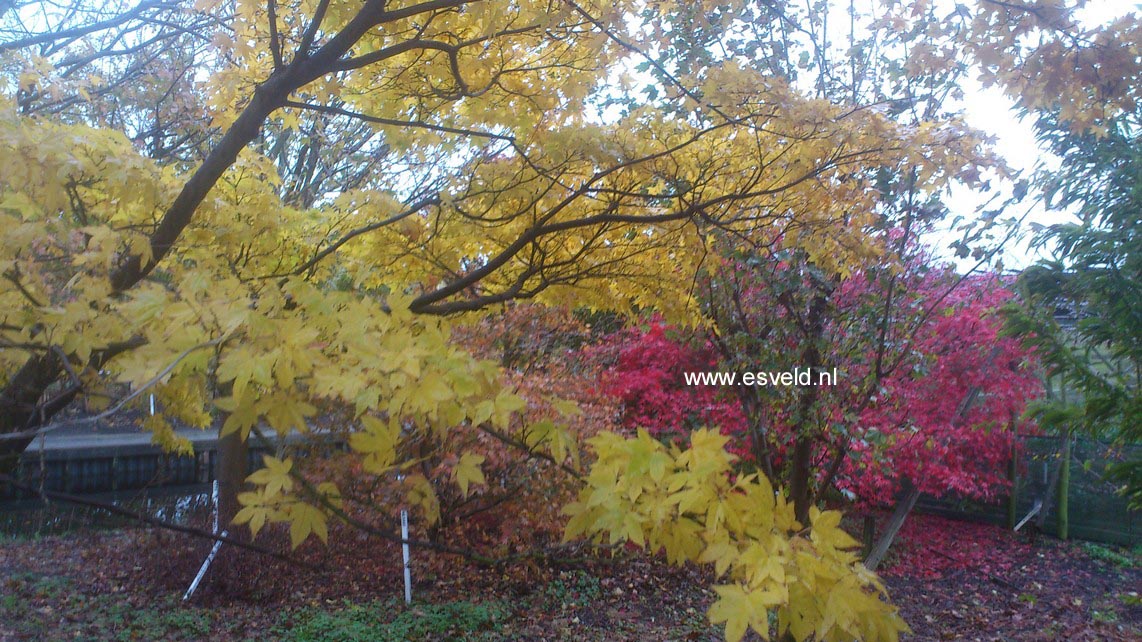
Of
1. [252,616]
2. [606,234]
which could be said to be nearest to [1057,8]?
[606,234]

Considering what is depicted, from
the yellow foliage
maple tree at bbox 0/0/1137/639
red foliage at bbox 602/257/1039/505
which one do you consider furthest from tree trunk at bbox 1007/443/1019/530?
the yellow foliage

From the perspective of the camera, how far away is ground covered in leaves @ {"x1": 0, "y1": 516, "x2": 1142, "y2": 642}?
224 inches

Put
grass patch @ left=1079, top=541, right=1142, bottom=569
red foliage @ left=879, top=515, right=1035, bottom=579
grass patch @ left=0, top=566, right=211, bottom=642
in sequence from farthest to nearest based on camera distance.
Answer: grass patch @ left=1079, top=541, right=1142, bottom=569 < red foliage @ left=879, top=515, right=1035, bottom=579 < grass patch @ left=0, top=566, right=211, bottom=642

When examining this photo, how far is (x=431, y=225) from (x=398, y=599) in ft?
11.8

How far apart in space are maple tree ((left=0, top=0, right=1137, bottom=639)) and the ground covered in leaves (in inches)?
57.4

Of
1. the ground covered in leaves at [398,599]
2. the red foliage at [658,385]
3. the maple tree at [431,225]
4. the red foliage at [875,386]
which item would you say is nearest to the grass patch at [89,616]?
the ground covered in leaves at [398,599]

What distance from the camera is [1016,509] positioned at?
10891 mm

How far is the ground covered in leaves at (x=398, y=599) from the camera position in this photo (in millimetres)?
5680

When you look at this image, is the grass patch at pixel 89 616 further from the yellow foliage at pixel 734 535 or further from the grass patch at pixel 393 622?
the yellow foliage at pixel 734 535

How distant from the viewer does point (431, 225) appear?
13.6 ft

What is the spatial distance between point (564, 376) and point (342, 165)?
434cm

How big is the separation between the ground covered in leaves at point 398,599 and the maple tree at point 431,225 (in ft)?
4.79

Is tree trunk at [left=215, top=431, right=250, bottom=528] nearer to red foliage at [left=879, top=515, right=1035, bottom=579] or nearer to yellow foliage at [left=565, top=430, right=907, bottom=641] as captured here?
yellow foliage at [left=565, top=430, right=907, bottom=641]

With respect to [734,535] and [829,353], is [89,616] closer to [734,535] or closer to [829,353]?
[829,353]
